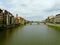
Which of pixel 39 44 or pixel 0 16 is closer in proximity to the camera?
pixel 39 44

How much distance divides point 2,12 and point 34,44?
5336 centimetres

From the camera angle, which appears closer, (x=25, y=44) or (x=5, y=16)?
(x=25, y=44)

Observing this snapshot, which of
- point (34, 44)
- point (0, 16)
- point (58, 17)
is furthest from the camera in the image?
point (58, 17)

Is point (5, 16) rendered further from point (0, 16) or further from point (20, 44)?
point (20, 44)

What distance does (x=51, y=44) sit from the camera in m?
19.4

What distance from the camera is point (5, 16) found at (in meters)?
71.2

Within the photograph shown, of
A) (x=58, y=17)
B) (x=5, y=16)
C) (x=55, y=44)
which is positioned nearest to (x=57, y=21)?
(x=58, y=17)

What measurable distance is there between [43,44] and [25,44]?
2560 mm

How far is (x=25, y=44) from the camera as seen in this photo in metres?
19.4

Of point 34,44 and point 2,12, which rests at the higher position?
point 2,12

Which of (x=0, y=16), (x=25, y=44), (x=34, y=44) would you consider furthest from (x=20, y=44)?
(x=0, y=16)

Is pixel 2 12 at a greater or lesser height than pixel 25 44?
greater

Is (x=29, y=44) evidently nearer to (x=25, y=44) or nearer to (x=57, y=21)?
(x=25, y=44)

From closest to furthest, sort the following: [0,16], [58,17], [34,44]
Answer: [34,44]
[0,16]
[58,17]
